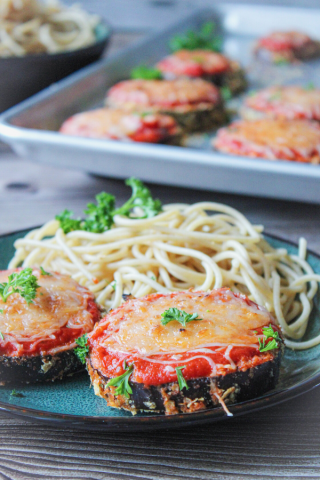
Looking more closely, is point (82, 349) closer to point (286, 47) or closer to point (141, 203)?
point (141, 203)

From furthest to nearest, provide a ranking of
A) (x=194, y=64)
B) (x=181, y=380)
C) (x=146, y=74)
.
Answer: (x=194, y=64)
(x=146, y=74)
(x=181, y=380)

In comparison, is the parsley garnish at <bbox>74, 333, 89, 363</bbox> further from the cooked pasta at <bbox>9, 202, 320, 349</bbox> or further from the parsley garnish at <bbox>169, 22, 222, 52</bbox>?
the parsley garnish at <bbox>169, 22, 222, 52</bbox>

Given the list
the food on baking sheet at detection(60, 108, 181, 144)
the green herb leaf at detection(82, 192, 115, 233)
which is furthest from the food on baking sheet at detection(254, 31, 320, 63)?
the green herb leaf at detection(82, 192, 115, 233)

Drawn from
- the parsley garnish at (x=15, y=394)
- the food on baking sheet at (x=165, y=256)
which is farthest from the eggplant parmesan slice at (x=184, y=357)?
the food on baking sheet at (x=165, y=256)

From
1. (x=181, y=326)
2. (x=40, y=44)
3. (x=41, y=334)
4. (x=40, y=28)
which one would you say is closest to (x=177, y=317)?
(x=181, y=326)

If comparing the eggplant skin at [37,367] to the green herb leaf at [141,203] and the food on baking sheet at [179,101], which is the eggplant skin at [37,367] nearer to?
the green herb leaf at [141,203]

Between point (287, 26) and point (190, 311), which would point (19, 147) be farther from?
point (287, 26)
